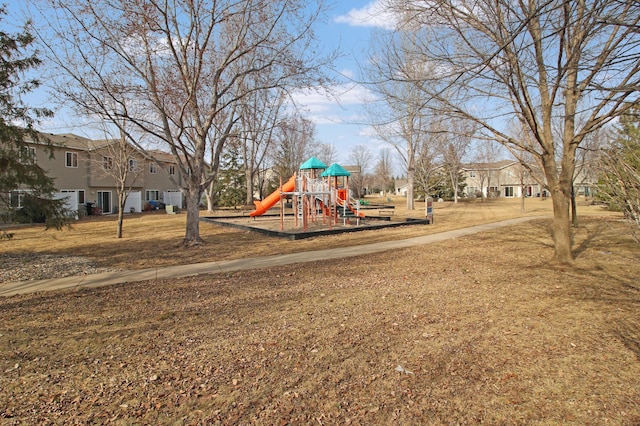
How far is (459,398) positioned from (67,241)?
16899mm

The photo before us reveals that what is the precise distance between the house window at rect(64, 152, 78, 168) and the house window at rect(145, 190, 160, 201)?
9.17 meters

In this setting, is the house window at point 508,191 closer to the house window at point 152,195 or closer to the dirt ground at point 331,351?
the house window at point 152,195

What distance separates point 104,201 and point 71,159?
4.66 meters

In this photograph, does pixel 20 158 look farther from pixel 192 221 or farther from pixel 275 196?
pixel 275 196

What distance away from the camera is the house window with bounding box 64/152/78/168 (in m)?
29.5

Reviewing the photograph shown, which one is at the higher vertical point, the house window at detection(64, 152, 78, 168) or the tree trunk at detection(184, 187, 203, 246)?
the house window at detection(64, 152, 78, 168)

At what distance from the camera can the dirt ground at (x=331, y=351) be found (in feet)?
10.7

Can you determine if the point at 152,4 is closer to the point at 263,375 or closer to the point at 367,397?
the point at 263,375

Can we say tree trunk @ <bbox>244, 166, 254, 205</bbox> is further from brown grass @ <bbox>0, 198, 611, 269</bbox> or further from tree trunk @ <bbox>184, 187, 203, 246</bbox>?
tree trunk @ <bbox>184, 187, 203, 246</bbox>

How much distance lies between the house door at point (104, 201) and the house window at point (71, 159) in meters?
3.23

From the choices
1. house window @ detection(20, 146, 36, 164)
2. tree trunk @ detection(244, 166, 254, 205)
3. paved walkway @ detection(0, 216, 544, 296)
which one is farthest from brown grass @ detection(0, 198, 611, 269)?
tree trunk @ detection(244, 166, 254, 205)

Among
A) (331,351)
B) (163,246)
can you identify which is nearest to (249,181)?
(163,246)

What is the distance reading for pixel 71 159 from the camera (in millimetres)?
29859

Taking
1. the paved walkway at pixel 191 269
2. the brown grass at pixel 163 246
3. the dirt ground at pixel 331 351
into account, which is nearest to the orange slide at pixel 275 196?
the brown grass at pixel 163 246
